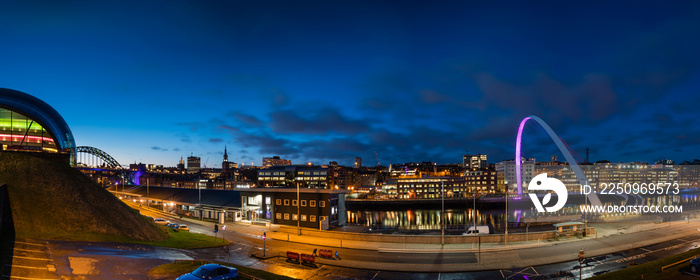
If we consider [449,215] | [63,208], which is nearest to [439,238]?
[63,208]

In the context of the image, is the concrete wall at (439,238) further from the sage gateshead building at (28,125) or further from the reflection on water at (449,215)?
the reflection on water at (449,215)

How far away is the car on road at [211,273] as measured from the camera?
17.5 metres

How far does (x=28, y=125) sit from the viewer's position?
57125 mm

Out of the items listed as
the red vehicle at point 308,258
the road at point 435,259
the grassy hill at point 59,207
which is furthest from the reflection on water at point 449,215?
the grassy hill at point 59,207

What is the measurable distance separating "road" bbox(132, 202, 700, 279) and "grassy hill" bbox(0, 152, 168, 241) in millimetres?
7170

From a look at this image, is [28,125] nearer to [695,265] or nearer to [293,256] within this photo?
[293,256]

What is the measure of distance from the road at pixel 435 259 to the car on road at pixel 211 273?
665 centimetres

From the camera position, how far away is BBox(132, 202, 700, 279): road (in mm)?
24656

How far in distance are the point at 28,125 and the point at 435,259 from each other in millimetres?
68425

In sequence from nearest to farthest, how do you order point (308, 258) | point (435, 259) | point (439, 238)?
point (308, 258), point (435, 259), point (439, 238)

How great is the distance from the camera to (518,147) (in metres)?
99.9

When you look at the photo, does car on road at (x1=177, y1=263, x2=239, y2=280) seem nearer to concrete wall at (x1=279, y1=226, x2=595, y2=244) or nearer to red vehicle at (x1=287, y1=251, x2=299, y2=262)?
red vehicle at (x1=287, y1=251, x2=299, y2=262)

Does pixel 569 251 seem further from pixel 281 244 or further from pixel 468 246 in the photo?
pixel 281 244

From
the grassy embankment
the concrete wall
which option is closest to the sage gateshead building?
the grassy embankment
